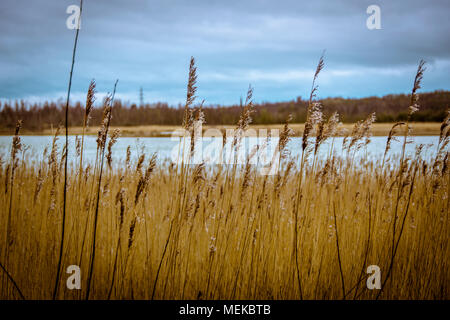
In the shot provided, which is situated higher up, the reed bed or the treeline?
the treeline

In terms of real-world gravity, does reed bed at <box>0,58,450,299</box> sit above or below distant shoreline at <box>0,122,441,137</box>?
below

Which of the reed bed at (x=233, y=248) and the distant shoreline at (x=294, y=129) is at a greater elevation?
the distant shoreline at (x=294, y=129)

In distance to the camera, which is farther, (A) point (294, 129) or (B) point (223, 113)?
(B) point (223, 113)

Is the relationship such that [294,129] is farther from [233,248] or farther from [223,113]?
[223,113]

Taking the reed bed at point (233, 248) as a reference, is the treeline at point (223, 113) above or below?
above

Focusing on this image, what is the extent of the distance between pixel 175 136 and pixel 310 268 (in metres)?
1.47

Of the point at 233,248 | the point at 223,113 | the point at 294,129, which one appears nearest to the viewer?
the point at 294,129

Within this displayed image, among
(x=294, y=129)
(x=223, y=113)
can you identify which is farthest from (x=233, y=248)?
(x=223, y=113)

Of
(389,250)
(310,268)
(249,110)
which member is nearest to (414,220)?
(389,250)

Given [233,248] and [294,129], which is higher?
[294,129]

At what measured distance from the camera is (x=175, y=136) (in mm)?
2123

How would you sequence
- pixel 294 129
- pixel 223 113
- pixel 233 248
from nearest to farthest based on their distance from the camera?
pixel 294 129 → pixel 233 248 → pixel 223 113
